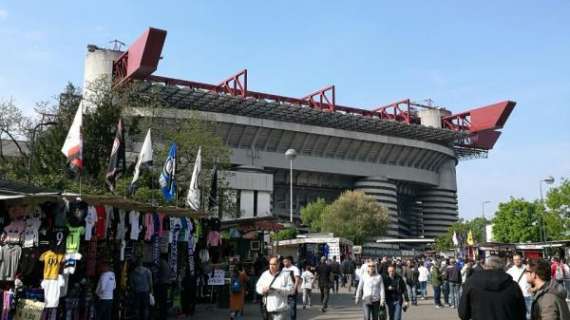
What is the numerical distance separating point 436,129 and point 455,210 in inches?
832

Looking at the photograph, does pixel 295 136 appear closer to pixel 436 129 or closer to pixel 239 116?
pixel 239 116

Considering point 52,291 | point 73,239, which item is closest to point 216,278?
point 73,239

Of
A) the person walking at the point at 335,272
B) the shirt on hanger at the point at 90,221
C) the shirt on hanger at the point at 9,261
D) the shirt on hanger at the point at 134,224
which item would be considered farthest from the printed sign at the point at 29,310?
the person walking at the point at 335,272

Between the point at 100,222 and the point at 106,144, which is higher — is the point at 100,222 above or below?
below

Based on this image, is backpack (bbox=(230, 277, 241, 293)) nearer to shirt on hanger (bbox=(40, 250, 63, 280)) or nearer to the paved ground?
the paved ground

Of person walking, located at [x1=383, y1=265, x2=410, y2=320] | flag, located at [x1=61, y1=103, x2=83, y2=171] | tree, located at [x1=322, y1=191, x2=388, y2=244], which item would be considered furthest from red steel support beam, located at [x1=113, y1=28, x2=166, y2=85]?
person walking, located at [x1=383, y1=265, x2=410, y2=320]

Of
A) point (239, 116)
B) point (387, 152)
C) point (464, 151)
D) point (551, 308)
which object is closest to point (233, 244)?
point (551, 308)

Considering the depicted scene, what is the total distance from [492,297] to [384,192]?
82.3 m

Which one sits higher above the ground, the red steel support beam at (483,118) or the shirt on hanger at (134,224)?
the red steel support beam at (483,118)

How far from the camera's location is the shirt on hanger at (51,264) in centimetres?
1044

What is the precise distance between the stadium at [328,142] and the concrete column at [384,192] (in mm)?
169

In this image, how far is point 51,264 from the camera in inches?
414

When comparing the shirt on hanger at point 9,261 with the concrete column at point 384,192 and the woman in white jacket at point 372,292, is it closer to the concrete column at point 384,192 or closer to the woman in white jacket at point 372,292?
the woman in white jacket at point 372,292

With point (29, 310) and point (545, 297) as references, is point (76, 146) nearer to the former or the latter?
point (29, 310)
